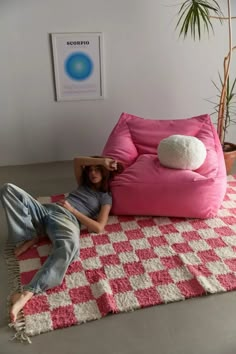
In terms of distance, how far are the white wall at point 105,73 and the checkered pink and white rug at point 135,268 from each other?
121 cm

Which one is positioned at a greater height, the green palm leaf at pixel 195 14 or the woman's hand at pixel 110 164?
the green palm leaf at pixel 195 14

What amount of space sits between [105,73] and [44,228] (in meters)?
1.54

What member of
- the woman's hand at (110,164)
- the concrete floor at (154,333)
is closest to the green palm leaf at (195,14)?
the woman's hand at (110,164)

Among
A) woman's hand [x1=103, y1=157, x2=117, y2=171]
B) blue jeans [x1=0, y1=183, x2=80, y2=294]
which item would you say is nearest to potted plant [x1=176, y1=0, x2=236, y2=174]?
woman's hand [x1=103, y1=157, x2=117, y2=171]

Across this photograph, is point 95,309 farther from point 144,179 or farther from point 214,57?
point 214,57

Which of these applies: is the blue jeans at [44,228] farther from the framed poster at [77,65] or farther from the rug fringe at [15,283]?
the framed poster at [77,65]

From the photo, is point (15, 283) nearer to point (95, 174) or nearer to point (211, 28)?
point (95, 174)

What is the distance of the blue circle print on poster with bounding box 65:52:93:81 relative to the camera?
9.16ft

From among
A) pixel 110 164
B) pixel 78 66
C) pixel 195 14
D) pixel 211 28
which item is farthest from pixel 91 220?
pixel 211 28

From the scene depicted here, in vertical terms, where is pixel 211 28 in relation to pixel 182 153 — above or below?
above

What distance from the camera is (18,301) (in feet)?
4.92

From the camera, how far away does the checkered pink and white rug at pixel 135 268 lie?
1.51 meters

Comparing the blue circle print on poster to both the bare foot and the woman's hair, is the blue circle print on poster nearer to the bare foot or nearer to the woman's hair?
the woman's hair

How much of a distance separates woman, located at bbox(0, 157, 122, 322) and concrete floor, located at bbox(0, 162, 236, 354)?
0.19 m
